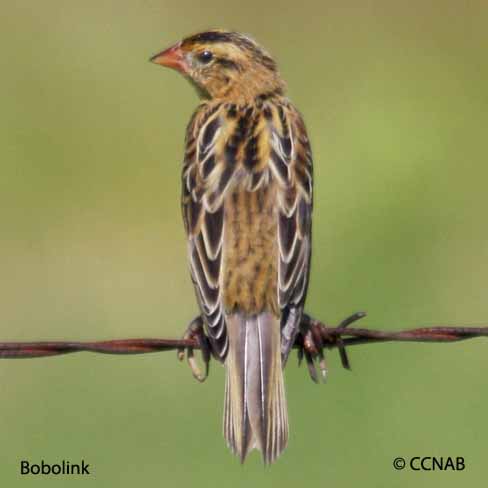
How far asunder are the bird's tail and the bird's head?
1881 millimetres

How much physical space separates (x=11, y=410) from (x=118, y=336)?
3.10 feet

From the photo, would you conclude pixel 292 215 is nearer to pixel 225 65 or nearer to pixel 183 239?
pixel 225 65

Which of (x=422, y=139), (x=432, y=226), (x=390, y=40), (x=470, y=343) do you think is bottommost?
(x=470, y=343)

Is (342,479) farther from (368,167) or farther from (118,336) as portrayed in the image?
(368,167)

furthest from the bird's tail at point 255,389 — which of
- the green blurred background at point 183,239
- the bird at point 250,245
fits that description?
the green blurred background at point 183,239

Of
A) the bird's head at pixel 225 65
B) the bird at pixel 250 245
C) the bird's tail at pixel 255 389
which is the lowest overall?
the bird's tail at pixel 255 389

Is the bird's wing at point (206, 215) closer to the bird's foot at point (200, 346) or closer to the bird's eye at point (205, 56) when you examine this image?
the bird's foot at point (200, 346)

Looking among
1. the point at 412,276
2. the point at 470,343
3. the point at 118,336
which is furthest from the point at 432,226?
the point at 118,336

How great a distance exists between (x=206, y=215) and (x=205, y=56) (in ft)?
5.30

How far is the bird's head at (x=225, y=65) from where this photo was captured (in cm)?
877

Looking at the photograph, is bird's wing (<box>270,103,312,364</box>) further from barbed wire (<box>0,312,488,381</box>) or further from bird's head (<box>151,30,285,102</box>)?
bird's head (<box>151,30,285,102</box>)

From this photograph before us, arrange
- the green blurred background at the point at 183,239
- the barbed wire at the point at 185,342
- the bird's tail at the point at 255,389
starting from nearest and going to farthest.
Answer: the barbed wire at the point at 185,342 → the bird's tail at the point at 255,389 → the green blurred background at the point at 183,239

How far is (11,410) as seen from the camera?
1061 cm

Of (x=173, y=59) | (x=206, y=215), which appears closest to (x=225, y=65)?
(x=173, y=59)
